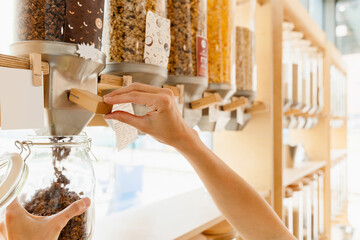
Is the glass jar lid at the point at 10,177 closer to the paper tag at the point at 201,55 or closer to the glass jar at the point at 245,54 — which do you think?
the paper tag at the point at 201,55

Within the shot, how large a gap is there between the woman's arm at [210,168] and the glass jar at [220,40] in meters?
A: 0.31

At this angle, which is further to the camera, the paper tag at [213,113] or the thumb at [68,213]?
the paper tag at [213,113]

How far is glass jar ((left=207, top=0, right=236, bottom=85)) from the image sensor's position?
95 centimetres

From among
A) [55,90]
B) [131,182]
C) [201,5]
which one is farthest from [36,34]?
[131,182]

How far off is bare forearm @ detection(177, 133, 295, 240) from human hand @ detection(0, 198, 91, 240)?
0.39 meters

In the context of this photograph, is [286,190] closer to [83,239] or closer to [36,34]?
[83,239]

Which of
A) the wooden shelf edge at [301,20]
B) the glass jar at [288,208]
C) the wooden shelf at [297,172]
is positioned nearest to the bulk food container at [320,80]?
the wooden shelf edge at [301,20]

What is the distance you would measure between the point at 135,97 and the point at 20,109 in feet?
0.59

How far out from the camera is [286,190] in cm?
160

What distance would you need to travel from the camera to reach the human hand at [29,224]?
0.46 m

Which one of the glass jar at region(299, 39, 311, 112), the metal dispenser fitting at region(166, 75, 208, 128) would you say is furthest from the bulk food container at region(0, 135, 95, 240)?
the glass jar at region(299, 39, 311, 112)

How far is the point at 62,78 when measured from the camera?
1.82 ft

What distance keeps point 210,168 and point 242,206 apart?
15 cm

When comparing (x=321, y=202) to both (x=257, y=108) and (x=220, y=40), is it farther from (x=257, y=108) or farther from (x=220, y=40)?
(x=220, y=40)
